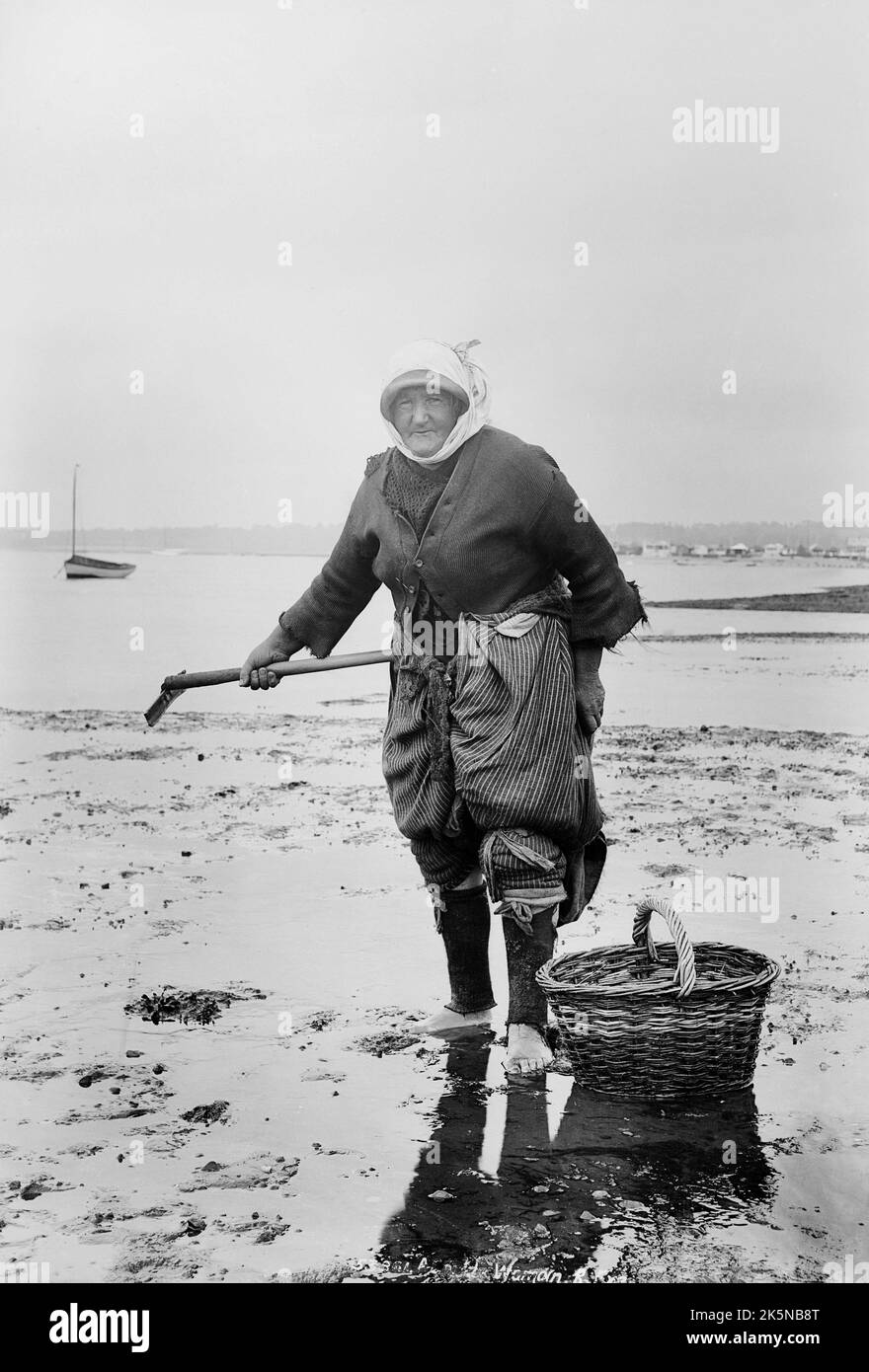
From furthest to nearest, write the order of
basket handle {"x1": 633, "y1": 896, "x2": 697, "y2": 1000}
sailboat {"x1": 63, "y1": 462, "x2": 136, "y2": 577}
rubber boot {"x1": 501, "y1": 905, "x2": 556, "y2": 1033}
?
sailboat {"x1": 63, "y1": 462, "x2": 136, "y2": 577} < rubber boot {"x1": 501, "y1": 905, "x2": 556, "y2": 1033} < basket handle {"x1": 633, "y1": 896, "x2": 697, "y2": 1000}

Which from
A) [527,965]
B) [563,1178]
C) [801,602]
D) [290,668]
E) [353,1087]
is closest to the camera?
[563,1178]

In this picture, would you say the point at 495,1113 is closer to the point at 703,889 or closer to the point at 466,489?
the point at 466,489

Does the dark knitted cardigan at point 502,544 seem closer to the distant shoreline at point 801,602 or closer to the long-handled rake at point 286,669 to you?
the long-handled rake at point 286,669

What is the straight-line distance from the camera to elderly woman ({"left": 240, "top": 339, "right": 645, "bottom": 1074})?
3.81 metres

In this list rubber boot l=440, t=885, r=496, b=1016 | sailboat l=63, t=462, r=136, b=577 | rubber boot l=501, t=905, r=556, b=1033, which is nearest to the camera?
rubber boot l=501, t=905, r=556, b=1033

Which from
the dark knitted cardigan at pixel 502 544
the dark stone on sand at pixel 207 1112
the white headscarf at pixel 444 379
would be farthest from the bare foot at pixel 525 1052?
the white headscarf at pixel 444 379

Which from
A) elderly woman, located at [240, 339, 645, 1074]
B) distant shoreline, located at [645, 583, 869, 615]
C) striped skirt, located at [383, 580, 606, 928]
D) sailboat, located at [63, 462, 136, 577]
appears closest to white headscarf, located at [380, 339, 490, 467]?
elderly woman, located at [240, 339, 645, 1074]

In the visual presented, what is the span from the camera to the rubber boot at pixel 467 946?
417 cm

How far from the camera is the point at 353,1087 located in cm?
372

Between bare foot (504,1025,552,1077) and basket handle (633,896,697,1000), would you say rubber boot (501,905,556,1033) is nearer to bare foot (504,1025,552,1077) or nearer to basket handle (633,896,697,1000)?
bare foot (504,1025,552,1077)

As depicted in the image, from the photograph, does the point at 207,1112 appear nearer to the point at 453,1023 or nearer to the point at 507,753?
the point at 453,1023

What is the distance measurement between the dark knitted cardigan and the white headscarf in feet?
0.19

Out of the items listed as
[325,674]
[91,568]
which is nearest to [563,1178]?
[325,674]

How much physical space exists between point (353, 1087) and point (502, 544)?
145 centimetres
